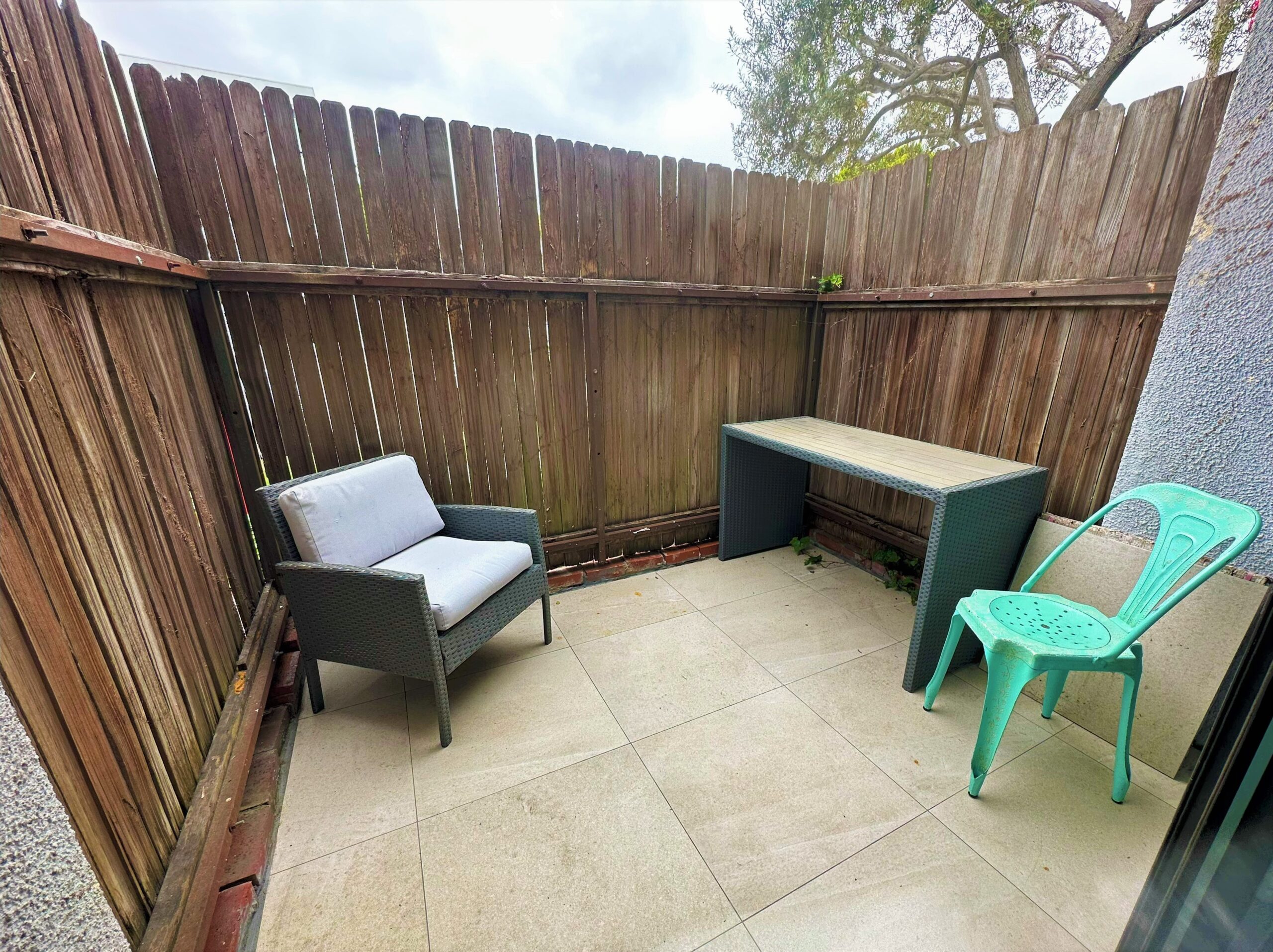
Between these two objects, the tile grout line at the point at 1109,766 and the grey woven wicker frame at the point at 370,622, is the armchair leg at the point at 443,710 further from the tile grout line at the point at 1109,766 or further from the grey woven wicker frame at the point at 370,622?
the tile grout line at the point at 1109,766

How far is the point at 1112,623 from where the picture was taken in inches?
62.3

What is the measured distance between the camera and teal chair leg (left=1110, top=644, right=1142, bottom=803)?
1450 millimetres

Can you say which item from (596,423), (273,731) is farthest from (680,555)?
(273,731)

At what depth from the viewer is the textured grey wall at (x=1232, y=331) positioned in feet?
4.36

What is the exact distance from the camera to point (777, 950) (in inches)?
45.1

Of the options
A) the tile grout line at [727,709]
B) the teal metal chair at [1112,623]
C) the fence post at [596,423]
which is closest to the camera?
the tile grout line at [727,709]

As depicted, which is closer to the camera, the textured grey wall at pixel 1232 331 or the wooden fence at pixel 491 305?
the textured grey wall at pixel 1232 331

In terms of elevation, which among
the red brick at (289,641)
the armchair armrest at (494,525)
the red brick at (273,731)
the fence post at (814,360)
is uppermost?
the fence post at (814,360)

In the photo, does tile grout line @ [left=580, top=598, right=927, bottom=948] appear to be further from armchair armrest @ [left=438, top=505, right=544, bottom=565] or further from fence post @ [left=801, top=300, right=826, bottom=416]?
fence post @ [left=801, top=300, right=826, bottom=416]

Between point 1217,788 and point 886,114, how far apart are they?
31.3ft

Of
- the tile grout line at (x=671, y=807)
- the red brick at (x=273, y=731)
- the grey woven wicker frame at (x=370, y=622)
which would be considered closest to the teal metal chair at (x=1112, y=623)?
the tile grout line at (x=671, y=807)

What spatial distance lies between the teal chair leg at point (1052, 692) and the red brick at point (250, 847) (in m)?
2.65

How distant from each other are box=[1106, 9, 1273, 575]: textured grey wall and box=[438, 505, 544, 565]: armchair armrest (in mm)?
2308

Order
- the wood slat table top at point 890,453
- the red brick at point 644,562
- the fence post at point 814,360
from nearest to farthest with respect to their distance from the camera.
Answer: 1. the wood slat table top at point 890,453
2. the red brick at point 644,562
3. the fence post at point 814,360
